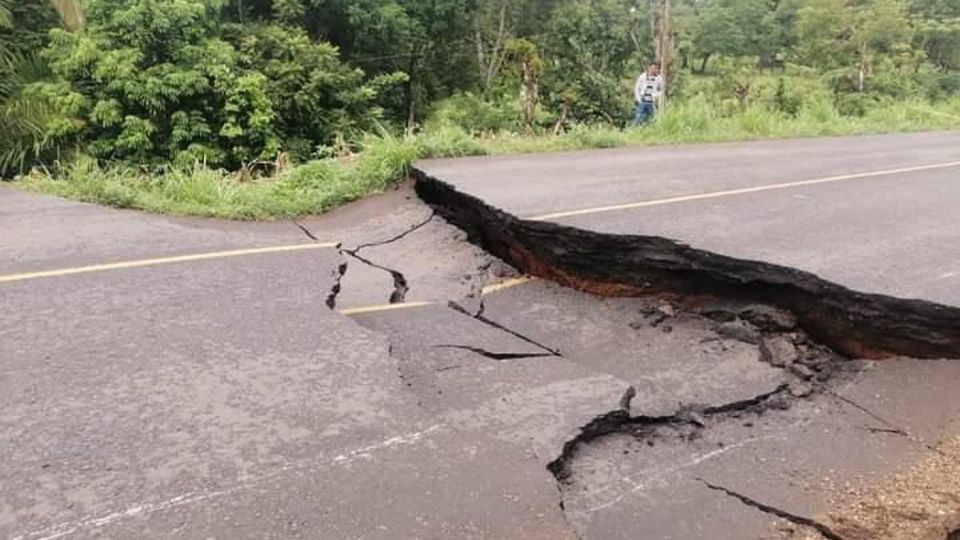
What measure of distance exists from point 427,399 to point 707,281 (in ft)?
7.57

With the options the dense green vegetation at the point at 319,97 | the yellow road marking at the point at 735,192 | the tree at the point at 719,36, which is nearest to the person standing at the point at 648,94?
the dense green vegetation at the point at 319,97

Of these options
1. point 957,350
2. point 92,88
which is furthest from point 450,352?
point 92,88

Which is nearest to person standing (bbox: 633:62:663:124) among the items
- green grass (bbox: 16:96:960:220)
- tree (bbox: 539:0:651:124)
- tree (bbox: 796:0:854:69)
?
green grass (bbox: 16:96:960:220)

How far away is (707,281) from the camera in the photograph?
5215 millimetres

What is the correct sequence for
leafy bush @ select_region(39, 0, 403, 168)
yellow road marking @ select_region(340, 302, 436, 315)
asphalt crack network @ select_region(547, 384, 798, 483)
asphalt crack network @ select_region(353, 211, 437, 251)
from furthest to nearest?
leafy bush @ select_region(39, 0, 403, 168)
asphalt crack network @ select_region(353, 211, 437, 251)
yellow road marking @ select_region(340, 302, 436, 315)
asphalt crack network @ select_region(547, 384, 798, 483)

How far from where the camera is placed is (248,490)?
2916 millimetres

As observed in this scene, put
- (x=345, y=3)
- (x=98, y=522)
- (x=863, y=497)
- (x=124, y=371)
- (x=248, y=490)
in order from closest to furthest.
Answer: (x=98, y=522)
(x=248, y=490)
(x=863, y=497)
(x=124, y=371)
(x=345, y=3)

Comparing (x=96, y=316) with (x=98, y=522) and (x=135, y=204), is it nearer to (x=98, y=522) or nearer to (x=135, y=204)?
(x=98, y=522)

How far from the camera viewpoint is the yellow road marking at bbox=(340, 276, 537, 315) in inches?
192

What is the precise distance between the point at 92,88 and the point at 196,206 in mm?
9208

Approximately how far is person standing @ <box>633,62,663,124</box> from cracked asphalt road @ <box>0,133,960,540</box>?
840cm

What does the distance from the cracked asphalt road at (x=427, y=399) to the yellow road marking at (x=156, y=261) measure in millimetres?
55

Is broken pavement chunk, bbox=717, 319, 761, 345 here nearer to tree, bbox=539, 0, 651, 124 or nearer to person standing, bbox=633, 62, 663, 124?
person standing, bbox=633, 62, 663, 124

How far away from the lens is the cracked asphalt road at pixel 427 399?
9.61 feet
